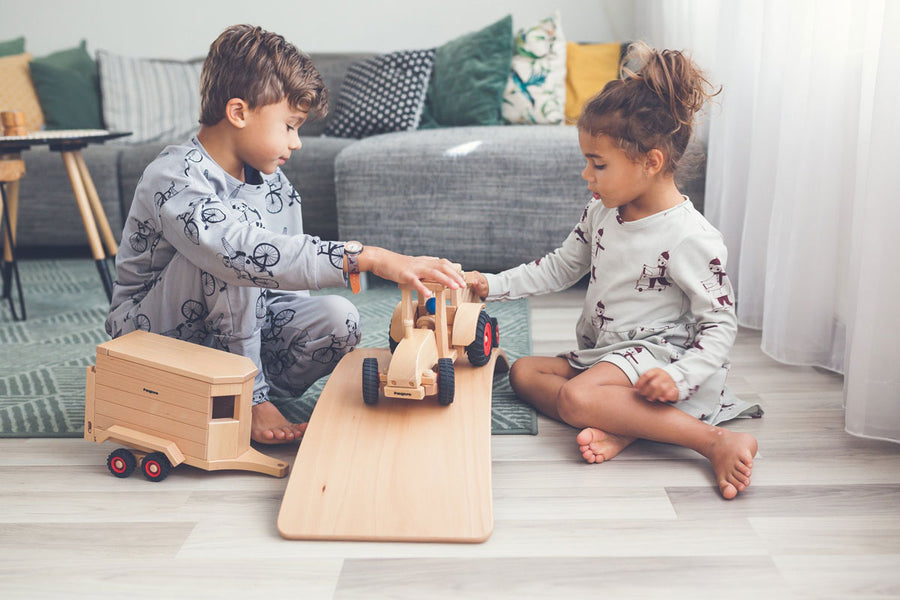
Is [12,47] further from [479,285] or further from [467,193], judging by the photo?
[479,285]

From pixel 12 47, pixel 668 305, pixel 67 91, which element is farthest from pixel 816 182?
pixel 12 47

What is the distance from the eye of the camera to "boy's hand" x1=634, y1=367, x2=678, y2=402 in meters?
1.12

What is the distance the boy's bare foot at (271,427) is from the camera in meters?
1.20

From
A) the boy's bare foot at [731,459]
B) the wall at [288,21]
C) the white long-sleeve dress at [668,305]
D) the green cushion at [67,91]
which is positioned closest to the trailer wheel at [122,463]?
the white long-sleeve dress at [668,305]

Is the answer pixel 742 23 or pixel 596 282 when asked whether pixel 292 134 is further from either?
pixel 742 23

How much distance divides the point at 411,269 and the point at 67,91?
2.39 m

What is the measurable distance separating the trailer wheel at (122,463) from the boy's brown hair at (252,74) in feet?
1.64

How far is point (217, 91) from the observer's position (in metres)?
1.18

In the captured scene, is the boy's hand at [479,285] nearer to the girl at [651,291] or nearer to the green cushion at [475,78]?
the girl at [651,291]

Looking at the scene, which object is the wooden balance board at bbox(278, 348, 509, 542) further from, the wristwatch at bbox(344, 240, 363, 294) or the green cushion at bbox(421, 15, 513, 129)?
the green cushion at bbox(421, 15, 513, 129)

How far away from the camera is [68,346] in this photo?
1769 millimetres

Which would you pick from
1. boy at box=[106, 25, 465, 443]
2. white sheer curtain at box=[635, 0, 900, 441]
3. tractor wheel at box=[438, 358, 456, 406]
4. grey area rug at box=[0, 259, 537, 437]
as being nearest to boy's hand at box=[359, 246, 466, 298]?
boy at box=[106, 25, 465, 443]

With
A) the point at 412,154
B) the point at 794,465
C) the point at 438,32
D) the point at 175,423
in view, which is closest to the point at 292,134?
the point at 175,423

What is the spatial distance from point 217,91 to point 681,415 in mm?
828
